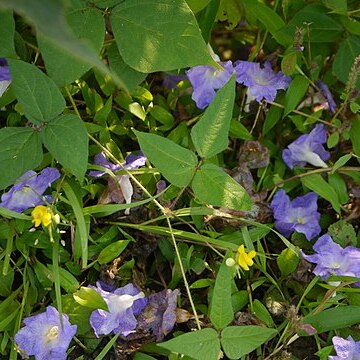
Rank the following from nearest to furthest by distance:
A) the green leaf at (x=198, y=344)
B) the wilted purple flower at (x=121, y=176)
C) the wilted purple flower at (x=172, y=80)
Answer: the green leaf at (x=198, y=344) < the wilted purple flower at (x=121, y=176) < the wilted purple flower at (x=172, y=80)

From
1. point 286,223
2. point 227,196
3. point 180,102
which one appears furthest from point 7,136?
point 286,223

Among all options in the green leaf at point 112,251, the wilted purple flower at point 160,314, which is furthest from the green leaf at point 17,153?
the wilted purple flower at point 160,314

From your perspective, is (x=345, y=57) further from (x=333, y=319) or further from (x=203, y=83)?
(x=333, y=319)

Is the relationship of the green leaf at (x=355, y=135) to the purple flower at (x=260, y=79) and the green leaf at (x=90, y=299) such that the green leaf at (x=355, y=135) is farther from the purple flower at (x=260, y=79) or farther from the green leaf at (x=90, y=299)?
the green leaf at (x=90, y=299)

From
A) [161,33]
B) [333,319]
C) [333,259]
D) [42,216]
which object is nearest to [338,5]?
[161,33]

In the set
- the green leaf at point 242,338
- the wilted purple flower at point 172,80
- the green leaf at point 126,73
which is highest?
the green leaf at point 126,73

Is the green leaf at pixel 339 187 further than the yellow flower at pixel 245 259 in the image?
Yes

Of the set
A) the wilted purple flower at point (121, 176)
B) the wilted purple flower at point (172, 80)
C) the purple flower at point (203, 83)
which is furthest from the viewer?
the wilted purple flower at point (172, 80)
